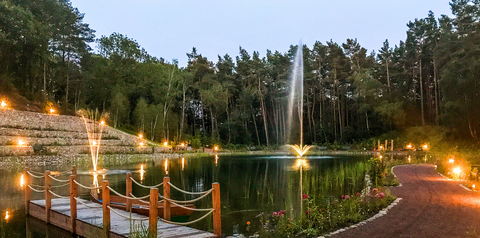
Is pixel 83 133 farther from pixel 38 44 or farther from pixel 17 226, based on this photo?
pixel 17 226

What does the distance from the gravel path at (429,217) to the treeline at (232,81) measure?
26335 millimetres

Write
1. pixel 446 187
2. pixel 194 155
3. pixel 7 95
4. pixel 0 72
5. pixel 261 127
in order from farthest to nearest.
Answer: pixel 261 127, pixel 194 155, pixel 0 72, pixel 7 95, pixel 446 187

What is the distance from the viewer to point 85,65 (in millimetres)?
41750

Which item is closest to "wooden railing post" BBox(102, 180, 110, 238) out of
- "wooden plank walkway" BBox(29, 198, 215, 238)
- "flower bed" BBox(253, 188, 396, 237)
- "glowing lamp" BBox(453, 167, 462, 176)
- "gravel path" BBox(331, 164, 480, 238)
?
"wooden plank walkway" BBox(29, 198, 215, 238)

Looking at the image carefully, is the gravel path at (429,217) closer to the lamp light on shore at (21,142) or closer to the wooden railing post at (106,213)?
the wooden railing post at (106,213)

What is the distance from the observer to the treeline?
34.0 m

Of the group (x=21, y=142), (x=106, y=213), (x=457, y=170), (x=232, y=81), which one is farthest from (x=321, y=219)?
(x=232, y=81)

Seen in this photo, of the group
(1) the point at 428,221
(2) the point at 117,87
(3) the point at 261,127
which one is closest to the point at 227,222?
(1) the point at 428,221

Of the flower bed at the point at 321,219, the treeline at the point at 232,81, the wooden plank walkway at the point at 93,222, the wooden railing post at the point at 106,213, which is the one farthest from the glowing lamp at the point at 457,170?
the treeline at the point at 232,81

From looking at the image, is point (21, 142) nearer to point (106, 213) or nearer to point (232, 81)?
point (106, 213)

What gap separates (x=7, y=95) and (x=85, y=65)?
1275cm

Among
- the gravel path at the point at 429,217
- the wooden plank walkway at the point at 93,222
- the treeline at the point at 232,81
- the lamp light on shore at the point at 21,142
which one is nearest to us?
the gravel path at the point at 429,217

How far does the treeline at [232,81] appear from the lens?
111 feet

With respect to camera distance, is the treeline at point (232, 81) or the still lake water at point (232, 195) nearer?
the still lake water at point (232, 195)
